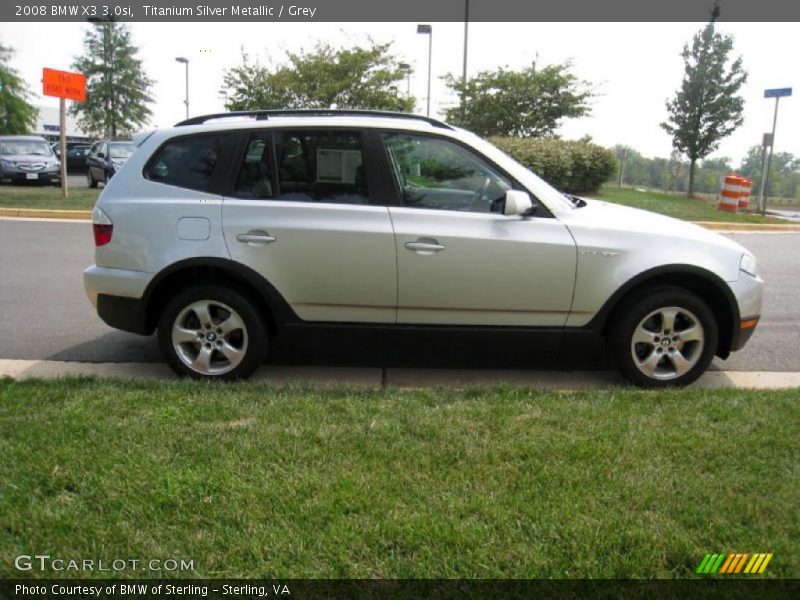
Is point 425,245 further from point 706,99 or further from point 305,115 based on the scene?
point 706,99

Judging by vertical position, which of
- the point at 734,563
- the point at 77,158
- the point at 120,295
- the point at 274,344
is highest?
the point at 77,158

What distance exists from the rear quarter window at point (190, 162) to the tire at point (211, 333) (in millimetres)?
709

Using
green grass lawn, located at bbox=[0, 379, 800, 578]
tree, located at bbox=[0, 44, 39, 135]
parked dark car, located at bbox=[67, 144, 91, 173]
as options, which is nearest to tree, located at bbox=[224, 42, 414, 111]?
parked dark car, located at bbox=[67, 144, 91, 173]

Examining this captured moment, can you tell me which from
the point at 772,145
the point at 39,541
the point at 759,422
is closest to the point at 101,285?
the point at 39,541

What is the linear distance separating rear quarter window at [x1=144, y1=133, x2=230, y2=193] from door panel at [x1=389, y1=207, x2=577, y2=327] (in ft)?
4.05

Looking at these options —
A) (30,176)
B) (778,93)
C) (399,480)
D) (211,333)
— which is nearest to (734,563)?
(399,480)

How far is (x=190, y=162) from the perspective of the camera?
4.57 metres

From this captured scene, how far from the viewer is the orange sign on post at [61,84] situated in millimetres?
16359

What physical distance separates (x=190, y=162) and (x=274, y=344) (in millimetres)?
1363

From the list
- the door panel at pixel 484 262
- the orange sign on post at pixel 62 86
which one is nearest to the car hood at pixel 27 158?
the orange sign on post at pixel 62 86

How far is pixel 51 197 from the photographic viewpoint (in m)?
17.9

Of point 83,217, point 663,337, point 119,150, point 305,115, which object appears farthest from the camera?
point 119,150

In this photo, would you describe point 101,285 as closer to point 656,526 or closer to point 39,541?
point 39,541

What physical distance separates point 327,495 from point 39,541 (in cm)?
112
